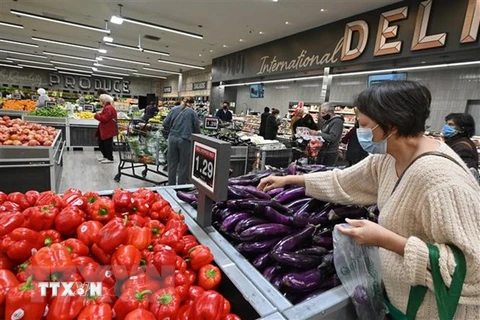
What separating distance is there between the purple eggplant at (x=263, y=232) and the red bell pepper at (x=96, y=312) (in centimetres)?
60

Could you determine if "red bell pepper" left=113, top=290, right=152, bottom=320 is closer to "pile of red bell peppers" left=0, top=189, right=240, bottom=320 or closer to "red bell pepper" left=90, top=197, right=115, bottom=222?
"pile of red bell peppers" left=0, top=189, right=240, bottom=320

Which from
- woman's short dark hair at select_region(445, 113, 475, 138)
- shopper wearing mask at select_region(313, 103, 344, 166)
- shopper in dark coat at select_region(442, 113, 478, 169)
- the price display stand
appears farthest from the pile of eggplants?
shopper wearing mask at select_region(313, 103, 344, 166)

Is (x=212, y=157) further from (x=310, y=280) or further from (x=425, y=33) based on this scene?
(x=425, y=33)

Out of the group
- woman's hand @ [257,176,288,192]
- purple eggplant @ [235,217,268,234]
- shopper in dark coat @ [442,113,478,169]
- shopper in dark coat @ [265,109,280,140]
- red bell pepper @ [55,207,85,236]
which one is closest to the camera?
red bell pepper @ [55,207,85,236]

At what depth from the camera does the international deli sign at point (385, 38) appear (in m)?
5.23

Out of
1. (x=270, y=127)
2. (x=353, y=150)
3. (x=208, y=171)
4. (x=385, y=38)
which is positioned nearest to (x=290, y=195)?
(x=208, y=171)

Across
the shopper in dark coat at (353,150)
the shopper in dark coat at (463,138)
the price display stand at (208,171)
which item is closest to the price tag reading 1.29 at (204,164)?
the price display stand at (208,171)

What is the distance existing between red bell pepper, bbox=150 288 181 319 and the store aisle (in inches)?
168

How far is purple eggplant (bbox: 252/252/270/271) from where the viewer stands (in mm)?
1155

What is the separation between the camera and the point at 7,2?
338 inches

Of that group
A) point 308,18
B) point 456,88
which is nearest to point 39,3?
point 308,18

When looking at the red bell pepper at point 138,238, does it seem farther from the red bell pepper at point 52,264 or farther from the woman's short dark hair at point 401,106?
the woman's short dark hair at point 401,106

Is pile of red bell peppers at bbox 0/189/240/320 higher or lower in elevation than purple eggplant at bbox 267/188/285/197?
lower

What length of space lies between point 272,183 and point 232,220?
31 cm
